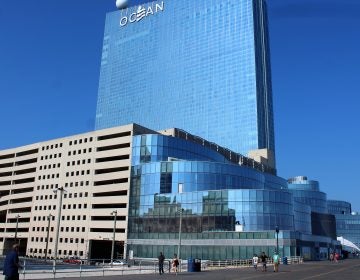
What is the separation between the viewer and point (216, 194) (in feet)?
298

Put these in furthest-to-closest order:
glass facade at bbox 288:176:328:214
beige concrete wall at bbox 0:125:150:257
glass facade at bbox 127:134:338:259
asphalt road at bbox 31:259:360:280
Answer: glass facade at bbox 288:176:328:214 < beige concrete wall at bbox 0:125:150:257 < glass facade at bbox 127:134:338:259 < asphalt road at bbox 31:259:360:280

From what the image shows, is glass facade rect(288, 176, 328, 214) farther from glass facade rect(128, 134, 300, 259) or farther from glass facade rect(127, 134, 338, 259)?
glass facade rect(128, 134, 300, 259)

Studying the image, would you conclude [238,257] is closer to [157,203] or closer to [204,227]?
[204,227]

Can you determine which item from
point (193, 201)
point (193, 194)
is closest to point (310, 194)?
point (193, 194)

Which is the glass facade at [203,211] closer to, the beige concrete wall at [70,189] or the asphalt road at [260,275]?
the beige concrete wall at [70,189]

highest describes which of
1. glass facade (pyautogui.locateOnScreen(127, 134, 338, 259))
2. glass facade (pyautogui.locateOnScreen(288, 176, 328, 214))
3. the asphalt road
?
glass facade (pyautogui.locateOnScreen(288, 176, 328, 214))

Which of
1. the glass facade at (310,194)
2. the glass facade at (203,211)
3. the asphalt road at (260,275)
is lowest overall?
the asphalt road at (260,275)

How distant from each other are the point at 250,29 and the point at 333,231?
9013 centimetres

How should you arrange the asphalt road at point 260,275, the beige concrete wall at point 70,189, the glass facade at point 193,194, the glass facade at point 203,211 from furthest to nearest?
1. the beige concrete wall at point 70,189
2. the glass facade at point 193,194
3. the glass facade at point 203,211
4. the asphalt road at point 260,275

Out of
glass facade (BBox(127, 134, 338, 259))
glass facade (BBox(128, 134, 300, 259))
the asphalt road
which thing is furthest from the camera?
glass facade (BBox(128, 134, 300, 259))

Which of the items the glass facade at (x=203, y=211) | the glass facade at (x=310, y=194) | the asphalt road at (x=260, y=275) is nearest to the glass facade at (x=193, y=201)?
the glass facade at (x=203, y=211)

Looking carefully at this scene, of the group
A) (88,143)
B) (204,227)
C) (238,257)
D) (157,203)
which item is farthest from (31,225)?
(238,257)

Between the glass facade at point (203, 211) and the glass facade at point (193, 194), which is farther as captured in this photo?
the glass facade at point (193, 194)

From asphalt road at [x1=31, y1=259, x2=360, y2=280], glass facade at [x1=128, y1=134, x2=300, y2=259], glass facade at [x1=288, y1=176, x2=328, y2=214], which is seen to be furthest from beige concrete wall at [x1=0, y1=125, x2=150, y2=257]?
glass facade at [x1=288, y1=176, x2=328, y2=214]
